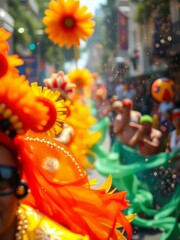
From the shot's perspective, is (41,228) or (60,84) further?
(60,84)

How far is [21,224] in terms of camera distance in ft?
8.80

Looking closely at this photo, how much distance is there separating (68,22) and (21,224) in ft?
8.08

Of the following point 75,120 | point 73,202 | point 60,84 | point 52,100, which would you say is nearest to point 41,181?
point 73,202

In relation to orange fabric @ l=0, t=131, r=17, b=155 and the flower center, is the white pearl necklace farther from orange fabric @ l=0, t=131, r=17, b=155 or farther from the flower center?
A: the flower center

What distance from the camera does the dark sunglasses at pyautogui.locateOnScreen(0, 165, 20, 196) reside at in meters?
2.47

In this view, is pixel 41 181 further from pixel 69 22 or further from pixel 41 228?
pixel 69 22

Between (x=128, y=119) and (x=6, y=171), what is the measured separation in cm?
600

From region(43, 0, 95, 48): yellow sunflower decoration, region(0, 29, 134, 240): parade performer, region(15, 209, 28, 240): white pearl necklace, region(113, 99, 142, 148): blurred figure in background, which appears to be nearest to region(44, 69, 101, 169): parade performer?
region(43, 0, 95, 48): yellow sunflower decoration

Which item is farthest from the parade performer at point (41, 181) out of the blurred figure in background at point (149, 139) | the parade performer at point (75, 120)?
the blurred figure in background at point (149, 139)

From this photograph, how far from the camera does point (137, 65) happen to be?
27.2 m

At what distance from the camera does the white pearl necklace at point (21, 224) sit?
2650 millimetres

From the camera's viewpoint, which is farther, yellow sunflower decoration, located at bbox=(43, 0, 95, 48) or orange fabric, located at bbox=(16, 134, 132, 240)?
yellow sunflower decoration, located at bbox=(43, 0, 95, 48)

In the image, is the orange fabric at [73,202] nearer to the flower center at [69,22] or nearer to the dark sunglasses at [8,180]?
the dark sunglasses at [8,180]

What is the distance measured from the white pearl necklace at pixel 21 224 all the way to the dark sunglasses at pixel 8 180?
211mm
